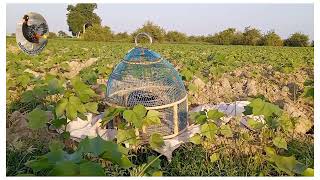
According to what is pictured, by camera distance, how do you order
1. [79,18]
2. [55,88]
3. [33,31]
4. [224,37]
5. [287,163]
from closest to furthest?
[287,163], [55,88], [33,31], [224,37], [79,18]

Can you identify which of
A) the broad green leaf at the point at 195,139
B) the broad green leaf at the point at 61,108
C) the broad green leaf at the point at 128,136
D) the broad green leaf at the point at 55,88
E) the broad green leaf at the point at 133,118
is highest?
the broad green leaf at the point at 55,88

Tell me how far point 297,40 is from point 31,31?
1553 inches

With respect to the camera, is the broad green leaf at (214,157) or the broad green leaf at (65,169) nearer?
the broad green leaf at (65,169)

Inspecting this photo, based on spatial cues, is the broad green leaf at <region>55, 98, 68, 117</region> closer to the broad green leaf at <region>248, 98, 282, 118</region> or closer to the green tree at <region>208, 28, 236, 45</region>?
the broad green leaf at <region>248, 98, 282, 118</region>

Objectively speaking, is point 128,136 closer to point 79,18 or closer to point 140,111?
point 140,111

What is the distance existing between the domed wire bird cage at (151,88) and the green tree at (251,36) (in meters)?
37.9

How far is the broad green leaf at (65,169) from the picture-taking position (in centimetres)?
190

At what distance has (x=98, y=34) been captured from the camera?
4581cm

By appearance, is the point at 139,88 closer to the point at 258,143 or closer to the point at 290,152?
the point at 258,143

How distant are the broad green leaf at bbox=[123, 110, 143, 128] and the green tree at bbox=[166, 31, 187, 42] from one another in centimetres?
4290

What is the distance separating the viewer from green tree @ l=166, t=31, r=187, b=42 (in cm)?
4609

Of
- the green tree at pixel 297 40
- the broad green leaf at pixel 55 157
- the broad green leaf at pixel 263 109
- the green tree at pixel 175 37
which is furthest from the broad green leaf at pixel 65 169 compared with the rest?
the green tree at pixel 175 37

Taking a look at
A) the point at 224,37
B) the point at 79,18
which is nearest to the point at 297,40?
the point at 224,37

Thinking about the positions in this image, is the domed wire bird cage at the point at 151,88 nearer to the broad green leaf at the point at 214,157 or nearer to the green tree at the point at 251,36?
the broad green leaf at the point at 214,157
